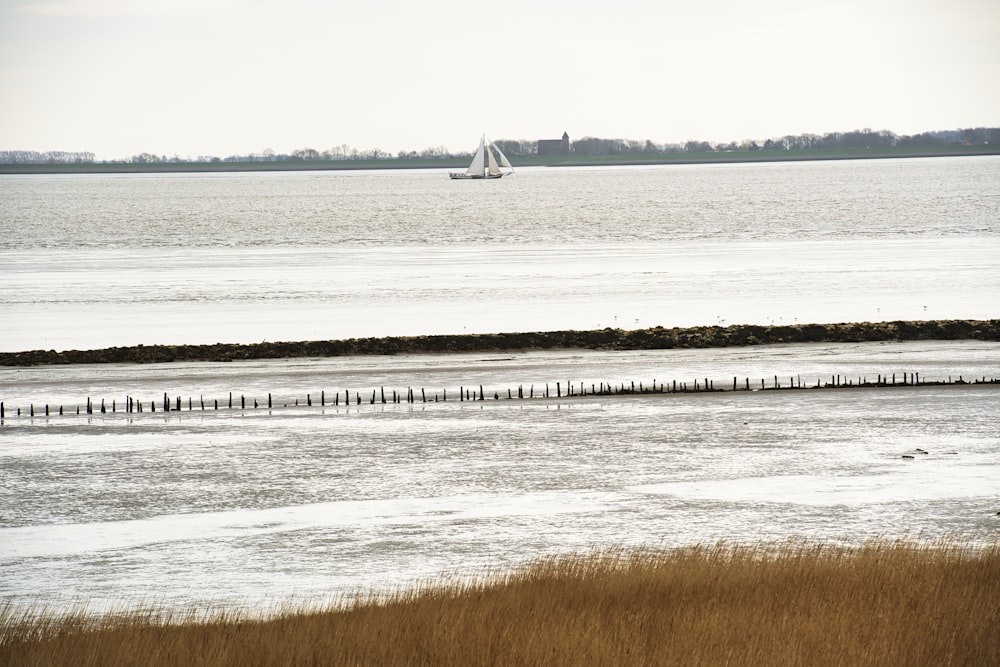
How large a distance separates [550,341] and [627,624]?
106 feet

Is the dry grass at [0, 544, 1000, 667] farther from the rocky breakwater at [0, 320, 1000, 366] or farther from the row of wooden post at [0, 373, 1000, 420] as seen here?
the rocky breakwater at [0, 320, 1000, 366]

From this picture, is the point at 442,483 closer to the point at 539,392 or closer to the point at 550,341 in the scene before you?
the point at 539,392

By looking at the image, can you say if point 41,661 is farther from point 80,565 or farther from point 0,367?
point 0,367

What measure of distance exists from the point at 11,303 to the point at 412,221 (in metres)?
94.2

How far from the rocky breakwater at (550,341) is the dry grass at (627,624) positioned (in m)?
28.9

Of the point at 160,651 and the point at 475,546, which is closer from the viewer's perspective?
the point at 160,651

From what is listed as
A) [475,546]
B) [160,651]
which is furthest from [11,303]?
[160,651]

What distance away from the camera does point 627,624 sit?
49.1 ft

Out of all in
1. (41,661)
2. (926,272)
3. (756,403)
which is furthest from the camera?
(926,272)

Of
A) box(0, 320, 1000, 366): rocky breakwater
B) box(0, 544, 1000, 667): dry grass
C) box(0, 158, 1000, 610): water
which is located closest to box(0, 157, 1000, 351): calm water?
box(0, 158, 1000, 610): water

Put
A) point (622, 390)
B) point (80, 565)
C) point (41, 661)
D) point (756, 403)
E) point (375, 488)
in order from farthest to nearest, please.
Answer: point (622, 390) → point (756, 403) → point (375, 488) → point (80, 565) → point (41, 661)

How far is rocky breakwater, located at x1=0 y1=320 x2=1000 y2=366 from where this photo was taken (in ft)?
147

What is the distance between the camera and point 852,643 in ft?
45.3

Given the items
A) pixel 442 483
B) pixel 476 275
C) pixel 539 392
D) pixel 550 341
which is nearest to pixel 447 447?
pixel 442 483
